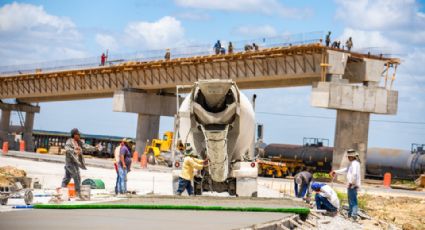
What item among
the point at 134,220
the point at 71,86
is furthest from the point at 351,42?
the point at 134,220

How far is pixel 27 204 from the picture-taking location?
53.1 feet

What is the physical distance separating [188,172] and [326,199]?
11.5ft

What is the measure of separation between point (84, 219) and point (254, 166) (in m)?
7.89

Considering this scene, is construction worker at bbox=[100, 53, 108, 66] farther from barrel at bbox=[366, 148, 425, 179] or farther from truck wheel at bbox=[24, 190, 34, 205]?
truck wheel at bbox=[24, 190, 34, 205]

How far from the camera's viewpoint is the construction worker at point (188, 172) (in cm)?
1911

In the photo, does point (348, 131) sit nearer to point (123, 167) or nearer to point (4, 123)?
point (123, 167)

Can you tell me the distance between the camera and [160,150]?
59719mm

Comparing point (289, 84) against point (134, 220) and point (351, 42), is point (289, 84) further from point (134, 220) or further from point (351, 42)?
point (134, 220)

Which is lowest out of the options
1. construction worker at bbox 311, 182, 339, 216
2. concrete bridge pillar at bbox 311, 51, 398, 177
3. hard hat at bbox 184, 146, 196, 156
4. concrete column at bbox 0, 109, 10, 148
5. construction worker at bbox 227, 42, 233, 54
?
construction worker at bbox 311, 182, 339, 216

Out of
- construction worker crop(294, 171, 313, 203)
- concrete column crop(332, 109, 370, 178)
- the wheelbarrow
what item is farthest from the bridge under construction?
the wheelbarrow

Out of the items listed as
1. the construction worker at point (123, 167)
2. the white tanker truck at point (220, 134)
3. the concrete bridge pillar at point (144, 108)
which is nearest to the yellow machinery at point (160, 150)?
the concrete bridge pillar at point (144, 108)

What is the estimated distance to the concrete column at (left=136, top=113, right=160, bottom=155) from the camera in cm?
6538

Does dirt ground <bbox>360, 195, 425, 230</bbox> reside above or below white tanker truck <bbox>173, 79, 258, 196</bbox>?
below

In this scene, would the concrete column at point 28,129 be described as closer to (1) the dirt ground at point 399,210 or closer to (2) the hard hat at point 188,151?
(1) the dirt ground at point 399,210
